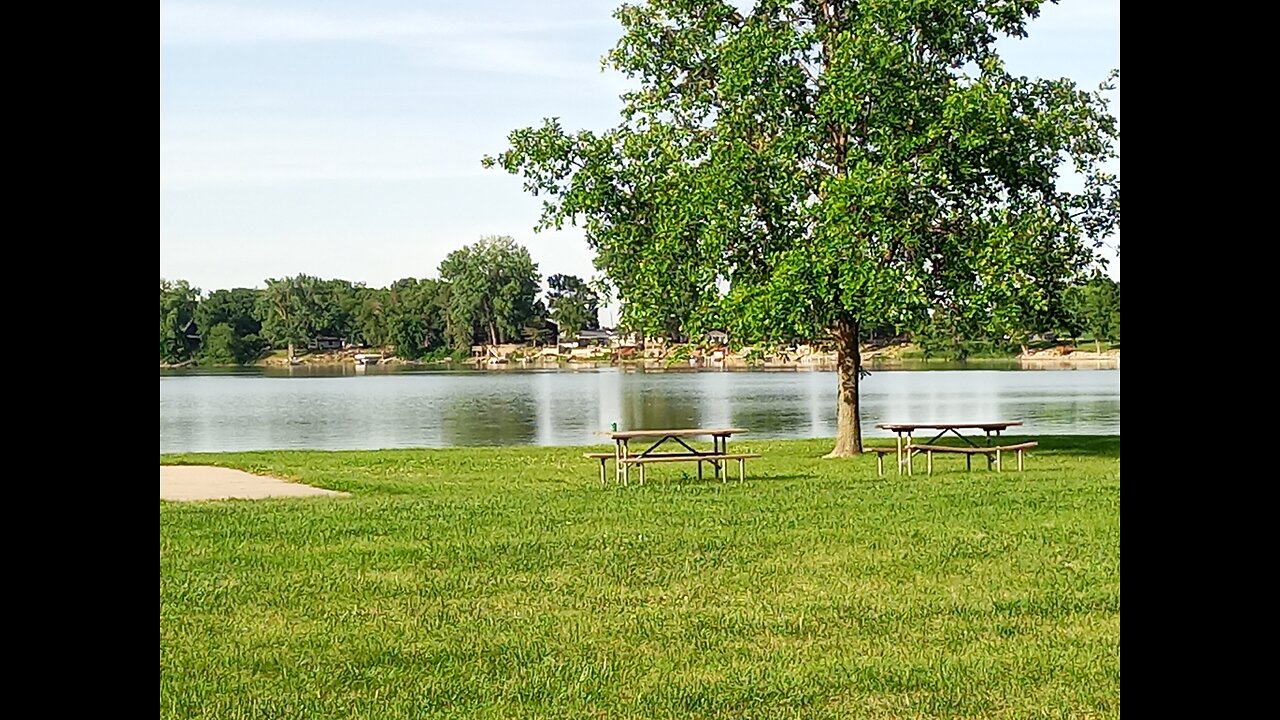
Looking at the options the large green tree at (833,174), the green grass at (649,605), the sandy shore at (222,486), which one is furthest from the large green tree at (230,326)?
the green grass at (649,605)

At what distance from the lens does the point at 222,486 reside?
17156 mm

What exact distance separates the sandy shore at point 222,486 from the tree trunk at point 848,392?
8996 millimetres

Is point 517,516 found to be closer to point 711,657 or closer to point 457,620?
point 457,620

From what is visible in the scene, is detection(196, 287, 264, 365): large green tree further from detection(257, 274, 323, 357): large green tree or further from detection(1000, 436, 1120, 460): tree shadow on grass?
detection(1000, 436, 1120, 460): tree shadow on grass

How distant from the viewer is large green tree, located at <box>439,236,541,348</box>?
11150 centimetres

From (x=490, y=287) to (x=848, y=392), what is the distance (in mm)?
90509

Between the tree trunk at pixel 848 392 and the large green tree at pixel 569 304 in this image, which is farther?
the large green tree at pixel 569 304

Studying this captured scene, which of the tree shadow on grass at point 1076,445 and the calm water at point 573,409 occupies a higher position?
the tree shadow on grass at point 1076,445

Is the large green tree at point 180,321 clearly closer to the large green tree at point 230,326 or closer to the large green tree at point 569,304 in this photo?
the large green tree at point 230,326

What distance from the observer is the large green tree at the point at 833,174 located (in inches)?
830

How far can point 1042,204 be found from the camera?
2352 cm

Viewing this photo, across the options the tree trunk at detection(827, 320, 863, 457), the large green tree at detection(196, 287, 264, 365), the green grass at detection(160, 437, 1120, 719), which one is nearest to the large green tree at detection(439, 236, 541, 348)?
the large green tree at detection(196, 287, 264, 365)
